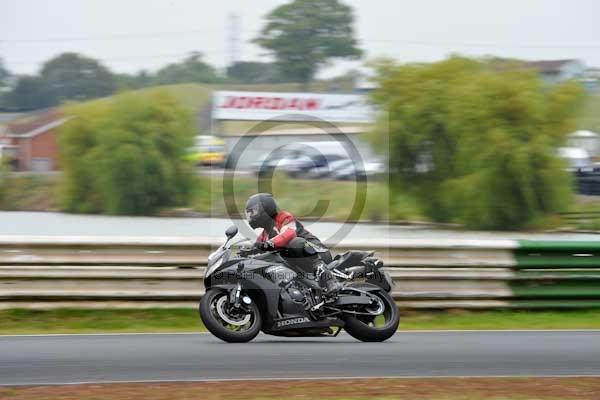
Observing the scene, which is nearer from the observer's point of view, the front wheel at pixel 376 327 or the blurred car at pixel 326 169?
the front wheel at pixel 376 327

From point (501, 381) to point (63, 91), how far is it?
166 feet

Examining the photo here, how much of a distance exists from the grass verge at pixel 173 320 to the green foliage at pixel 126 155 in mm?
19755

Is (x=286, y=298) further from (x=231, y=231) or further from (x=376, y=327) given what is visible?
(x=376, y=327)

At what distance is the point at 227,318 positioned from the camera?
854 cm

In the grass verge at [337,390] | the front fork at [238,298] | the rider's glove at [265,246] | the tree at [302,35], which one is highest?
the tree at [302,35]

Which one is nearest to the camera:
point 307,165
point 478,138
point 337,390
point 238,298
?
point 337,390

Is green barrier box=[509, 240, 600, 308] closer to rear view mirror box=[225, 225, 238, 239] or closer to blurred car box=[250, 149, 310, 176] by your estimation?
rear view mirror box=[225, 225, 238, 239]

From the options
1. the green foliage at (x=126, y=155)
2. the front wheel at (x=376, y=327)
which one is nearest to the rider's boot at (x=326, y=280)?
the front wheel at (x=376, y=327)

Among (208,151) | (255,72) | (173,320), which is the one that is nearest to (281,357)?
(173,320)

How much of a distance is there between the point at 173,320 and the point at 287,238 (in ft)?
8.76

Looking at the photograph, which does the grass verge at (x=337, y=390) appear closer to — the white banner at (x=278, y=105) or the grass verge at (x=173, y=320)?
the grass verge at (x=173, y=320)

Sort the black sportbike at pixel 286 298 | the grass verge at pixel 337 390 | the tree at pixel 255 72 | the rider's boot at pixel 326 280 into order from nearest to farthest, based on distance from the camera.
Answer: the grass verge at pixel 337 390
the black sportbike at pixel 286 298
the rider's boot at pixel 326 280
the tree at pixel 255 72

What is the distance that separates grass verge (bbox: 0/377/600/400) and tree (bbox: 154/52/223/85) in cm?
3918

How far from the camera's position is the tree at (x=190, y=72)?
4772 centimetres
